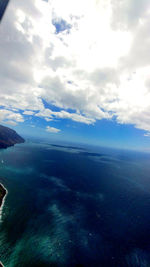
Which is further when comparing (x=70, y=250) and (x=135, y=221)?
(x=135, y=221)

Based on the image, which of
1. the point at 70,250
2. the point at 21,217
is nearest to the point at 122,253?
the point at 70,250

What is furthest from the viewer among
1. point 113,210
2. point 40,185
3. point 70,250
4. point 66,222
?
point 40,185

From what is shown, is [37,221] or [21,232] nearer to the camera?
[21,232]

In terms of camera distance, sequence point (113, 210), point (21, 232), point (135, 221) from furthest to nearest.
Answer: point (113, 210), point (135, 221), point (21, 232)

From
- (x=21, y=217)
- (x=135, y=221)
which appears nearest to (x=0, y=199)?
(x=21, y=217)

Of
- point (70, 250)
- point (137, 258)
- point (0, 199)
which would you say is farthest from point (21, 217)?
point (137, 258)

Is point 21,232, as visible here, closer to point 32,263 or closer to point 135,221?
point 32,263

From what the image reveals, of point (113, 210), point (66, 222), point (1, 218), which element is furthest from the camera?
point (113, 210)

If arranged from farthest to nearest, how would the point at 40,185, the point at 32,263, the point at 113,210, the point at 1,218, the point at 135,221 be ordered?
the point at 40,185 → the point at 113,210 → the point at 135,221 → the point at 1,218 → the point at 32,263

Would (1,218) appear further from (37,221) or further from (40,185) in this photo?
(40,185)
